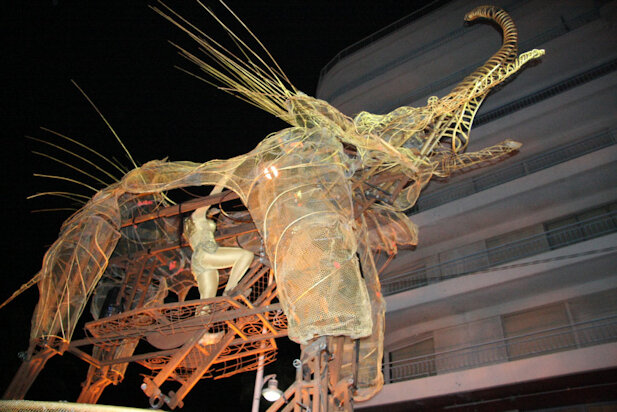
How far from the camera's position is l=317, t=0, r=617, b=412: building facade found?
41.4 ft

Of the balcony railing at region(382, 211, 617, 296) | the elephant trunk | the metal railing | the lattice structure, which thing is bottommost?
the lattice structure

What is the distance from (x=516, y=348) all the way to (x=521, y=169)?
6.61m

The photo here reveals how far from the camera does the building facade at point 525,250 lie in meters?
12.6

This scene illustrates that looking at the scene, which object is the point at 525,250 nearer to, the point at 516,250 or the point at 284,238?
the point at 516,250

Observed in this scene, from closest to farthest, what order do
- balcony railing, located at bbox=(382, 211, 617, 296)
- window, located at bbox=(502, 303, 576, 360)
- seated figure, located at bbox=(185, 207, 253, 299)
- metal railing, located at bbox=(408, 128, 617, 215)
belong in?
seated figure, located at bbox=(185, 207, 253, 299)
window, located at bbox=(502, 303, 576, 360)
balcony railing, located at bbox=(382, 211, 617, 296)
metal railing, located at bbox=(408, 128, 617, 215)

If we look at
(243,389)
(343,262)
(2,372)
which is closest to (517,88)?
(243,389)

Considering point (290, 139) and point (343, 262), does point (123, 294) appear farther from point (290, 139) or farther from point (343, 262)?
point (343, 262)

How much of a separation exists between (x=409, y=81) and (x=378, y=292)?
54.4 feet

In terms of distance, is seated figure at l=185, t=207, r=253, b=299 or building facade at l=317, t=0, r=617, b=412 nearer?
seated figure at l=185, t=207, r=253, b=299

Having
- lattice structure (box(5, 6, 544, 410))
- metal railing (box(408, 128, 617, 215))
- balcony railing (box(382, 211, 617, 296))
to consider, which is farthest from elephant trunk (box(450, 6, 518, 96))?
metal railing (box(408, 128, 617, 215))

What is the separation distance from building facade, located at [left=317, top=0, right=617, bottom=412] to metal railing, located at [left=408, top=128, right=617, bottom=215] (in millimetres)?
42

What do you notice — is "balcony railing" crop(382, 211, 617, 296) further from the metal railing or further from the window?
the metal railing

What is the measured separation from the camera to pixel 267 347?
270 inches

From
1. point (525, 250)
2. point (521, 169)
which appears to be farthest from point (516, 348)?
point (521, 169)
